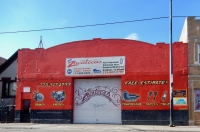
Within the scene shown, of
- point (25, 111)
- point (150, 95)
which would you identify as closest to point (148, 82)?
point (150, 95)

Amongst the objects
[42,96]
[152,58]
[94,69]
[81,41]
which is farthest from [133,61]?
[42,96]

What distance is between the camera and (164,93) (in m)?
20.4

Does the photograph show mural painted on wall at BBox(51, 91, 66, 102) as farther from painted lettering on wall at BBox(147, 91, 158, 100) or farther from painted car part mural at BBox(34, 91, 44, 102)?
painted lettering on wall at BBox(147, 91, 158, 100)

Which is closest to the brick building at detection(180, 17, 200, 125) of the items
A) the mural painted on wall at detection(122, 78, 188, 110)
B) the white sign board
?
the mural painted on wall at detection(122, 78, 188, 110)

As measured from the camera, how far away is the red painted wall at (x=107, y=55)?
67.2ft

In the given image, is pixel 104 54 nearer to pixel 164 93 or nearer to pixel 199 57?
pixel 164 93

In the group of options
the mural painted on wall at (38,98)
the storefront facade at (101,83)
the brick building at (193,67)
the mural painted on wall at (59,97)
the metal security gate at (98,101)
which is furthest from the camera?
the mural painted on wall at (38,98)

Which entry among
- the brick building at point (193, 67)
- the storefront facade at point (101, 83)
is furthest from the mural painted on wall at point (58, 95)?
the brick building at point (193, 67)

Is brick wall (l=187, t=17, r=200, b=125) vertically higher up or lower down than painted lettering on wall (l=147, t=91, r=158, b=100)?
→ higher up

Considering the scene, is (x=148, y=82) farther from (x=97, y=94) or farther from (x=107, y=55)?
(x=97, y=94)

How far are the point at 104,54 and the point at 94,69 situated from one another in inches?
54.3

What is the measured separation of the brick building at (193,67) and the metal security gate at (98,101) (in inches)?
203

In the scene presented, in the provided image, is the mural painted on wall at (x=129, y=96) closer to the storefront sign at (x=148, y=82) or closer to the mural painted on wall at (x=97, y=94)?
the mural painted on wall at (x=97, y=94)

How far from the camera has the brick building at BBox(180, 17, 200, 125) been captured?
19797mm
